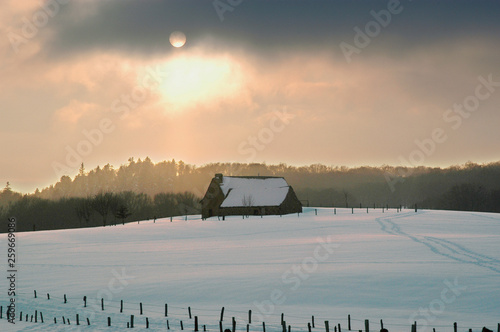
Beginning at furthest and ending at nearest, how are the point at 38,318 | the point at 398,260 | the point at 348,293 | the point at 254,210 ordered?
the point at 254,210, the point at 398,260, the point at 348,293, the point at 38,318

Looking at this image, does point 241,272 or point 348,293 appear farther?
point 241,272

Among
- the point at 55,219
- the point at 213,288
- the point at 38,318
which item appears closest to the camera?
the point at 38,318

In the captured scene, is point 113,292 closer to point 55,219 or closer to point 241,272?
point 241,272

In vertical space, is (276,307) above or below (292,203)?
below

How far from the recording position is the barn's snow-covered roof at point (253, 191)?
262 ft

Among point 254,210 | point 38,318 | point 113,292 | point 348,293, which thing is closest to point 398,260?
point 348,293

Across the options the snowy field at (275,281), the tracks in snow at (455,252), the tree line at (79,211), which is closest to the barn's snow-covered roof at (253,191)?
the snowy field at (275,281)

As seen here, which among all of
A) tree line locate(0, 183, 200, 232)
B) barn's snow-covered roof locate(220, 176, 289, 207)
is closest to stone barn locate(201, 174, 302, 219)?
barn's snow-covered roof locate(220, 176, 289, 207)

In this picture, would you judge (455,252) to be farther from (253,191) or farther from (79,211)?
(79,211)

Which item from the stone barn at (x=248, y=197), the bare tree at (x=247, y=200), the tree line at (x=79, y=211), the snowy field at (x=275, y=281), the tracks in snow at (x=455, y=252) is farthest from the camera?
the tree line at (x=79, y=211)

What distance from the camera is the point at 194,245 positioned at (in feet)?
144

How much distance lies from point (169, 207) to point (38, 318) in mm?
117209

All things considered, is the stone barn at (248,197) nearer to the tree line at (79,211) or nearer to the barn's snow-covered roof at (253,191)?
the barn's snow-covered roof at (253,191)

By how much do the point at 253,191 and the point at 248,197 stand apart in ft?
9.52
